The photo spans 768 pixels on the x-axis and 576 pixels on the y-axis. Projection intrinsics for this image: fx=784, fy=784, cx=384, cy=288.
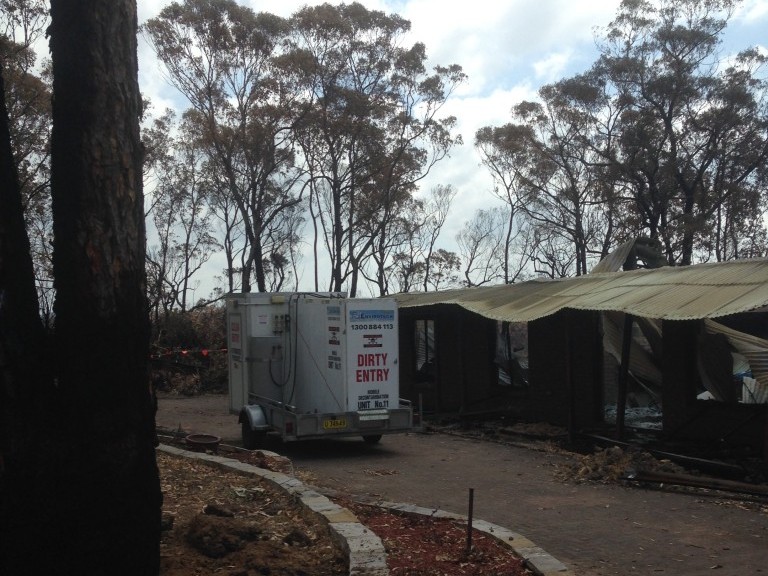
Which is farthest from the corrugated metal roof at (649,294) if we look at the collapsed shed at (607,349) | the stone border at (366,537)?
the stone border at (366,537)

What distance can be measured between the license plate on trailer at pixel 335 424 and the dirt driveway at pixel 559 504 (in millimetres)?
545

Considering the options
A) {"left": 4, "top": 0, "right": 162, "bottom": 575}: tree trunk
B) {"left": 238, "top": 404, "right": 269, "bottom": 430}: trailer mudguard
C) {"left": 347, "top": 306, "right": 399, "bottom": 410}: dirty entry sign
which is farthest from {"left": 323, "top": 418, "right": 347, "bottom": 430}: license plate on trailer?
{"left": 4, "top": 0, "right": 162, "bottom": 575}: tree trunk

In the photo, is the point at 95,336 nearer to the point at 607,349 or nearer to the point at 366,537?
the point at 366,537

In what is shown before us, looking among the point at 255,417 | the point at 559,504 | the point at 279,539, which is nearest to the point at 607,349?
the point at 559,504

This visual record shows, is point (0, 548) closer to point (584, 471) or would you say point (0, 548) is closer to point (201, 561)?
point (201, 561)

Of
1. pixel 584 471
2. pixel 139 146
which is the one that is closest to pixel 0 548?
pixel 139 146

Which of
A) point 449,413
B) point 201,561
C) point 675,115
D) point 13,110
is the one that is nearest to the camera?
point 201,561

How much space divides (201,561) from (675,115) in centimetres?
2965

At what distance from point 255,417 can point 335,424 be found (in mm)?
1620

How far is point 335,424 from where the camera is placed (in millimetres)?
12383

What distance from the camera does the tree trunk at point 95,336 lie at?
386 cm

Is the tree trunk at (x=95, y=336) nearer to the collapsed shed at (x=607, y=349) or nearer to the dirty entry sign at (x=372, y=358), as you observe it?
the collapsed shed at (x=607, y=349)

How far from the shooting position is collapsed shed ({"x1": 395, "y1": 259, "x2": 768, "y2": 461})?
→ 11.0 m

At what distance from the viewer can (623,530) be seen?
7.64 m
